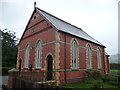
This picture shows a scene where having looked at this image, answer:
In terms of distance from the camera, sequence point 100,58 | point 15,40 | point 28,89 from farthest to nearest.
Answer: point 15,40 → point 100,58 → point 28,89

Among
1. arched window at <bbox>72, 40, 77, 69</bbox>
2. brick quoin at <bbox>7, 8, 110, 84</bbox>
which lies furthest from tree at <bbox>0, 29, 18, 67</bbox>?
arched window at <bbox>72, 40, 77, 69</bbox>

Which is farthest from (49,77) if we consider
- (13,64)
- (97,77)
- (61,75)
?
(13,64)

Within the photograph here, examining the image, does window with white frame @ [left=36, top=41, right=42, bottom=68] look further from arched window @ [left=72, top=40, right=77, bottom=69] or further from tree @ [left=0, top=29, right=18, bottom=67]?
tree @ [left=0, top=29, right=18, bottom=67]

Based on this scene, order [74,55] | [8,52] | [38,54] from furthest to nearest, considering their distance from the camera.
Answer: [8,52]
[38,54]
[74,55]

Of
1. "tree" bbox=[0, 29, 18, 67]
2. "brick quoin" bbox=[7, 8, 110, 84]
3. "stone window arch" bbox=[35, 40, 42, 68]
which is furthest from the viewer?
"tree" bbox=[0, 29, 18, 67]

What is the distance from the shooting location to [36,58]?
46.2 ft

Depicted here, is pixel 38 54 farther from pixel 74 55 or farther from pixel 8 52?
pixel 8 52

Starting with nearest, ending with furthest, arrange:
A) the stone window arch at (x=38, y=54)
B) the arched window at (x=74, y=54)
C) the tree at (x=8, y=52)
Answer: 1. the arched window at (x=74, y=54)
2. the stone window arch at (x=38, y=54)
3. the tree at (x=8, y=52)

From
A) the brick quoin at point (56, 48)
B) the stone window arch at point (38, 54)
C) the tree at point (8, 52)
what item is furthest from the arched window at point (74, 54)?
the tree at point (8, 52)

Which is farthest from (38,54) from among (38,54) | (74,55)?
(74,55)

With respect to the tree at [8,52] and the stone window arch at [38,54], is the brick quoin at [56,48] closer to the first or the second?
the stone window arch at [38,54]

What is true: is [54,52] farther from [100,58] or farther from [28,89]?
[100,58]

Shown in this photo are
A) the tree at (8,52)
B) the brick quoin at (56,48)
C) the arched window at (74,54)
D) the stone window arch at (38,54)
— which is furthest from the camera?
the tree at (8,52)

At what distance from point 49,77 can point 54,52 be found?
9.96 ft
